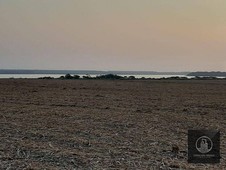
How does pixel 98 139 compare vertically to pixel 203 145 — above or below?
below

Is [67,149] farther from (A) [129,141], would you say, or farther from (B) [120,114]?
(B) [120,114]

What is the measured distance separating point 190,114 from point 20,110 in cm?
903

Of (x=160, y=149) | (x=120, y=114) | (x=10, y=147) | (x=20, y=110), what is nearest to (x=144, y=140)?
(x=160, y=149)

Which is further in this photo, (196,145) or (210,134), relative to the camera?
(210,134)

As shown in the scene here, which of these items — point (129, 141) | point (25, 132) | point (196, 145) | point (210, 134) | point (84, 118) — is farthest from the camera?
point (84, 118)

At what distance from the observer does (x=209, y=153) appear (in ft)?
33.4

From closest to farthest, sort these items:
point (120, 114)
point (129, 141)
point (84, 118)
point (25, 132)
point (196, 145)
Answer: point (196, 145) → point (129, 141) → point (25, 132) → point (84, 118) → point (120, 114)

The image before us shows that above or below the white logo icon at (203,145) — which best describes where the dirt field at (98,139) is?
below

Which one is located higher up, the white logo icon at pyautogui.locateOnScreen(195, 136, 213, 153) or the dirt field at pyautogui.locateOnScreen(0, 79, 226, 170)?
the white logo icon at pyautogui.locateOnScreen(195, 136, 213, 153)

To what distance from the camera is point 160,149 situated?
11594 millimetres

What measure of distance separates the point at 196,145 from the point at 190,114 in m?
11.3

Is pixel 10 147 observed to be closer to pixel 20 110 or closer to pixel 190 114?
pixel 20 110

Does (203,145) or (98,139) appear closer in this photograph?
(203,145)

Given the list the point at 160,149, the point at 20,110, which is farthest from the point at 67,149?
the point at 20,110
